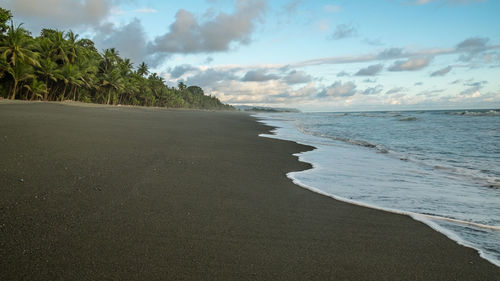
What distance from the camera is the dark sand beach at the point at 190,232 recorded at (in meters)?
1.87

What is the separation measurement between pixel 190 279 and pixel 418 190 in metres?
4.20

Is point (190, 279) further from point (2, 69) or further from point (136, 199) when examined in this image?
point (2, 69)

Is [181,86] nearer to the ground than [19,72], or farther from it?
farther from it

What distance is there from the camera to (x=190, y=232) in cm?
241

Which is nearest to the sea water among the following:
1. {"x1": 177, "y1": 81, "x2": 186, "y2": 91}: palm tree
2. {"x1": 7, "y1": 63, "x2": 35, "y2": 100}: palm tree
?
{"x1": 7, "y1": 63, "x2": 35, "y2": 100}: palm tree

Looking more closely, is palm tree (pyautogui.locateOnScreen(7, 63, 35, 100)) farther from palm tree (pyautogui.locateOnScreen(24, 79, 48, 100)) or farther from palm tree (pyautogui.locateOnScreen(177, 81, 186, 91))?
palm tree (pyautogui.locateOnScreen(177, 81, 186, 91))

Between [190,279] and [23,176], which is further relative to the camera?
[23,176]

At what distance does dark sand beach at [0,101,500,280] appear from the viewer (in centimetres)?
187

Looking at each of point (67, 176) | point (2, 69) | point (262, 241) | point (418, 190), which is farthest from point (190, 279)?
point (2, 69)

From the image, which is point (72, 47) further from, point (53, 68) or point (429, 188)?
point (429, 188)

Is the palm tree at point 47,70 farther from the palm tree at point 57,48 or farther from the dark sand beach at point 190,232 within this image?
the dark sand beach at point 190,232

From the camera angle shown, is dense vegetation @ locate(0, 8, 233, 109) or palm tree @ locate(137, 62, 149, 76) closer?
dense vegetation @ locate(0, 8, 233, 109)

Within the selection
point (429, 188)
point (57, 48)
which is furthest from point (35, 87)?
point (429, 188)

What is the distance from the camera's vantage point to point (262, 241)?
2.36 meters
